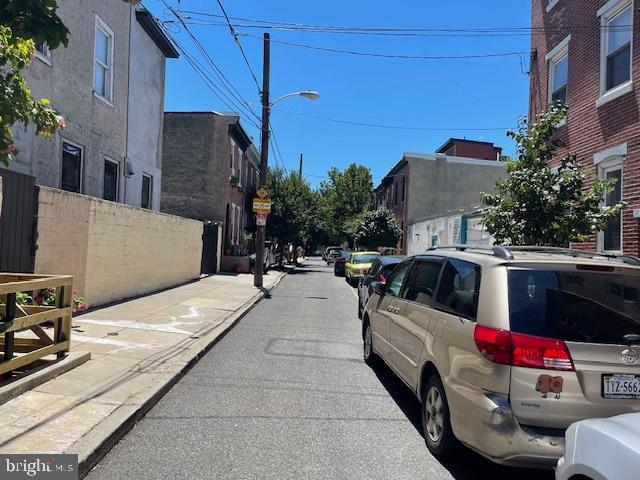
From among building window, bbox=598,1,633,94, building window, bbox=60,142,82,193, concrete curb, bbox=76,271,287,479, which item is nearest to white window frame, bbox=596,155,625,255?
building window, bbox=598,1,633,94

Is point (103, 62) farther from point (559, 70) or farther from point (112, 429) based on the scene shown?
point (112, 429)

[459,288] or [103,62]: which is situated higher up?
[103,62]

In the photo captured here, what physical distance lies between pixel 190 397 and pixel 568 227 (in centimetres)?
564

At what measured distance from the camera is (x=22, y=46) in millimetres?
4141

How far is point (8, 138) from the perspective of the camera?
4.20 m

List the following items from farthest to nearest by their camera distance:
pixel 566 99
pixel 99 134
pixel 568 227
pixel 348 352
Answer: pixel 99 134
pixel 566 99
pixel 348 352
pixel 568 227

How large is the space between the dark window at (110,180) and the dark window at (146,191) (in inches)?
93.4

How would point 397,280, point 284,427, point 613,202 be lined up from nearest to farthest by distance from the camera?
point 284,427 → point 397,280 → point 613,202

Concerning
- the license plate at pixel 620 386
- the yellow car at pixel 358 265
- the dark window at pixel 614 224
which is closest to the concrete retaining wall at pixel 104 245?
the license plate at pixel 620 386

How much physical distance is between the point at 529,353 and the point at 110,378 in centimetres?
444

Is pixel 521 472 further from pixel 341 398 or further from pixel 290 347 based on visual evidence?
pixel 290 347

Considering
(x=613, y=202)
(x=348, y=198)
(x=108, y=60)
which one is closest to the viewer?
(x=613, y=202)

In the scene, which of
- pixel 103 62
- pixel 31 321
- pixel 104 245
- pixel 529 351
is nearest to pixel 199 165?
pixel 103 62

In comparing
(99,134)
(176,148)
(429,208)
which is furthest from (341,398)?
(429,208)
